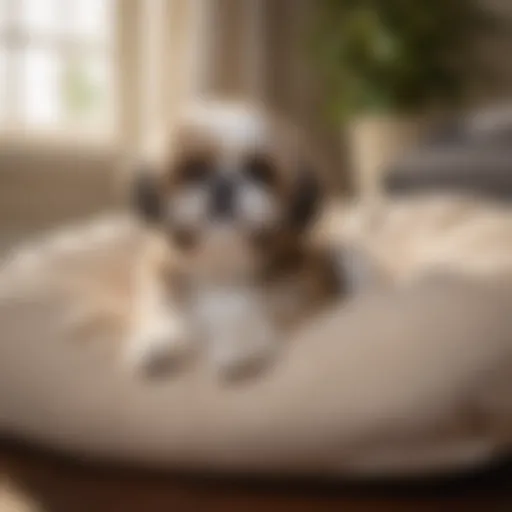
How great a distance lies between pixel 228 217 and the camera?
104cm

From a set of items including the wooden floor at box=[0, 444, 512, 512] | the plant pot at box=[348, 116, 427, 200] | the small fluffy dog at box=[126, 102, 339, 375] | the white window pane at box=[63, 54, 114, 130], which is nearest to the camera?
the wooden floor at box=[0, 444, 512, 512]

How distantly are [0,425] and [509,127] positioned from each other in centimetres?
127

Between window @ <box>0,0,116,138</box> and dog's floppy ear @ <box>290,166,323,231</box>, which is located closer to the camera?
dog's floppy ear @ <box>290,166,323,231</box>

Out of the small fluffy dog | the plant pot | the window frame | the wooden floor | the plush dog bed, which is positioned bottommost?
the wooden floor

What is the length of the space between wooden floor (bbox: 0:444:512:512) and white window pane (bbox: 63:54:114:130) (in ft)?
7.73

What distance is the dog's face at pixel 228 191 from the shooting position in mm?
1021

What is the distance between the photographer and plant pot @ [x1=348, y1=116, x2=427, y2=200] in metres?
2.50

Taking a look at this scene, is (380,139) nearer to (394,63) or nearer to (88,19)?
(394,63)

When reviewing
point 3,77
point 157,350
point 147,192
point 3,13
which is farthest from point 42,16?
point 157,350

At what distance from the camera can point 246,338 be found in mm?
858

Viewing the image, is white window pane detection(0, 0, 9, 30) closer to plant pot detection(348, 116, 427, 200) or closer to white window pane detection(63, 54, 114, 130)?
white window pane detection(63, 54, 114, 130)

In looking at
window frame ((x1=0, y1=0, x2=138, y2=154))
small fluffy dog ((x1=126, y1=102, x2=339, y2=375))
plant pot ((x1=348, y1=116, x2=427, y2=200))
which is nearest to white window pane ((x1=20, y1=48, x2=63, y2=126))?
window frame ((x1=0, y1=0, x2=138, y2=154))

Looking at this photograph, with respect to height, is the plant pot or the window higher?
the window

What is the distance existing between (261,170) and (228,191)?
0.05m
